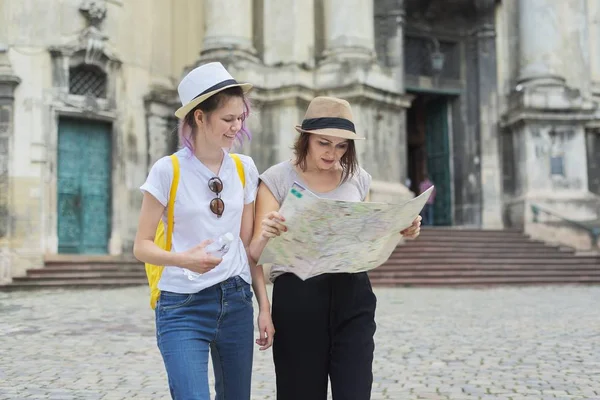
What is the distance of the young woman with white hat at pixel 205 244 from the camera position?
104 inches

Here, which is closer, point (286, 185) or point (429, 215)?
point (286, 185)

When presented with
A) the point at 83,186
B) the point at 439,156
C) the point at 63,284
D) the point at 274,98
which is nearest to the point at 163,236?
the point at 63,284

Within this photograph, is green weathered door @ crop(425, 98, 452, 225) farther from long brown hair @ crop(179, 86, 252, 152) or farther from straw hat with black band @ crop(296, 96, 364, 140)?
long brown hair @ crop(179, 86, 252, 152)

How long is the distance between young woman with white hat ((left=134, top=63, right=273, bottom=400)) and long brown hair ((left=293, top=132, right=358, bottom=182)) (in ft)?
1.05

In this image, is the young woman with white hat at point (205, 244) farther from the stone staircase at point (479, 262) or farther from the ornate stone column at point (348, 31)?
the ornate stone column at point (348, 31)

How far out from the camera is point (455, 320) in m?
9.12

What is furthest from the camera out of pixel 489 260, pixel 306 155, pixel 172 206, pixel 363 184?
pixel 489 260

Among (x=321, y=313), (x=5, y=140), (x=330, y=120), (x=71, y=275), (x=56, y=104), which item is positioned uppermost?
(x=56, y=104)

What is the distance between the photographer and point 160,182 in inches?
106

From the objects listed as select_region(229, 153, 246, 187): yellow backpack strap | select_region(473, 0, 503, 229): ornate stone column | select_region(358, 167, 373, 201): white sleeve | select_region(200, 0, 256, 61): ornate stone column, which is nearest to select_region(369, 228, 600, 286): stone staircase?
select_region(473, 0, 503, 229): ornate stone column

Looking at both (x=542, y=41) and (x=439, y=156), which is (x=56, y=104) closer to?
(x=439, y=156)

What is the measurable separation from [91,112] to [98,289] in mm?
4737

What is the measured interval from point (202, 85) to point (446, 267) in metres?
13.3

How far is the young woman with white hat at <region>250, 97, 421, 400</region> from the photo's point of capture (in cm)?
294
